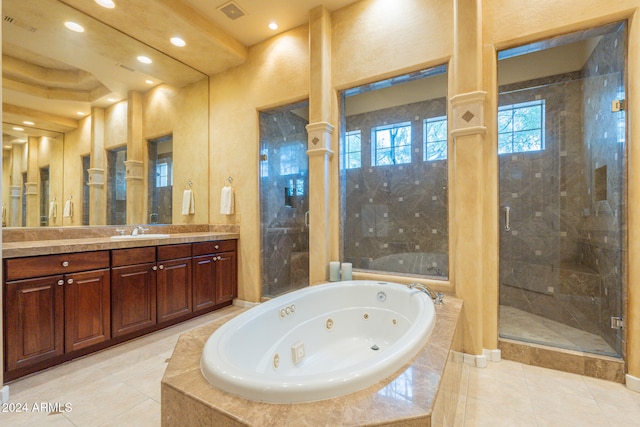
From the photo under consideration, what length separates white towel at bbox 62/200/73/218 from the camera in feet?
8.43

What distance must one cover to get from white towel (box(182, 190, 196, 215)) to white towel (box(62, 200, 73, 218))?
1.11m

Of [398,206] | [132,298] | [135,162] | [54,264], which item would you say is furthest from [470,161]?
[135,162]

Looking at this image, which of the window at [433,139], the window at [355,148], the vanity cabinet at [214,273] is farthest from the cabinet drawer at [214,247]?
the window at [433,139]

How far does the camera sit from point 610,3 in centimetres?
187

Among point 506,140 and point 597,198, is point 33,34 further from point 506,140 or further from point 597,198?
point 597,198

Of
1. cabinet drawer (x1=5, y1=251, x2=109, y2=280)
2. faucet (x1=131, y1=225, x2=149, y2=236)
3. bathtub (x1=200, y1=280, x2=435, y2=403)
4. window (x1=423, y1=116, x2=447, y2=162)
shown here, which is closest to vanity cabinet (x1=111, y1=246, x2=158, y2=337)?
cabinet drawer (x1=5, y1=251, x2=109, y2=280)

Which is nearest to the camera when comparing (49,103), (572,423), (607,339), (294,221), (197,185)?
(572,423)

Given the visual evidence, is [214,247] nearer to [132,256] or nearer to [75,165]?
[132,256]

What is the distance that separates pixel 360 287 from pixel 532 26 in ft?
7.61

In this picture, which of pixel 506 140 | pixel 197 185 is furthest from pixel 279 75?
pixel 506 140

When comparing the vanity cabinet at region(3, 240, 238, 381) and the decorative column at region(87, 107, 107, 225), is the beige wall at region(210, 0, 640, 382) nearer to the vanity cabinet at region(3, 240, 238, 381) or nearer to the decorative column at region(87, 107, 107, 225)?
the vanity cabinet at region(3, 240, 238, 381)

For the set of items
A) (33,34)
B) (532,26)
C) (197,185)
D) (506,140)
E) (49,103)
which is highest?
(33,34)

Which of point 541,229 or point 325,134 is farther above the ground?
point 325,134

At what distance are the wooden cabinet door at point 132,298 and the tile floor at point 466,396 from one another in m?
0.27
